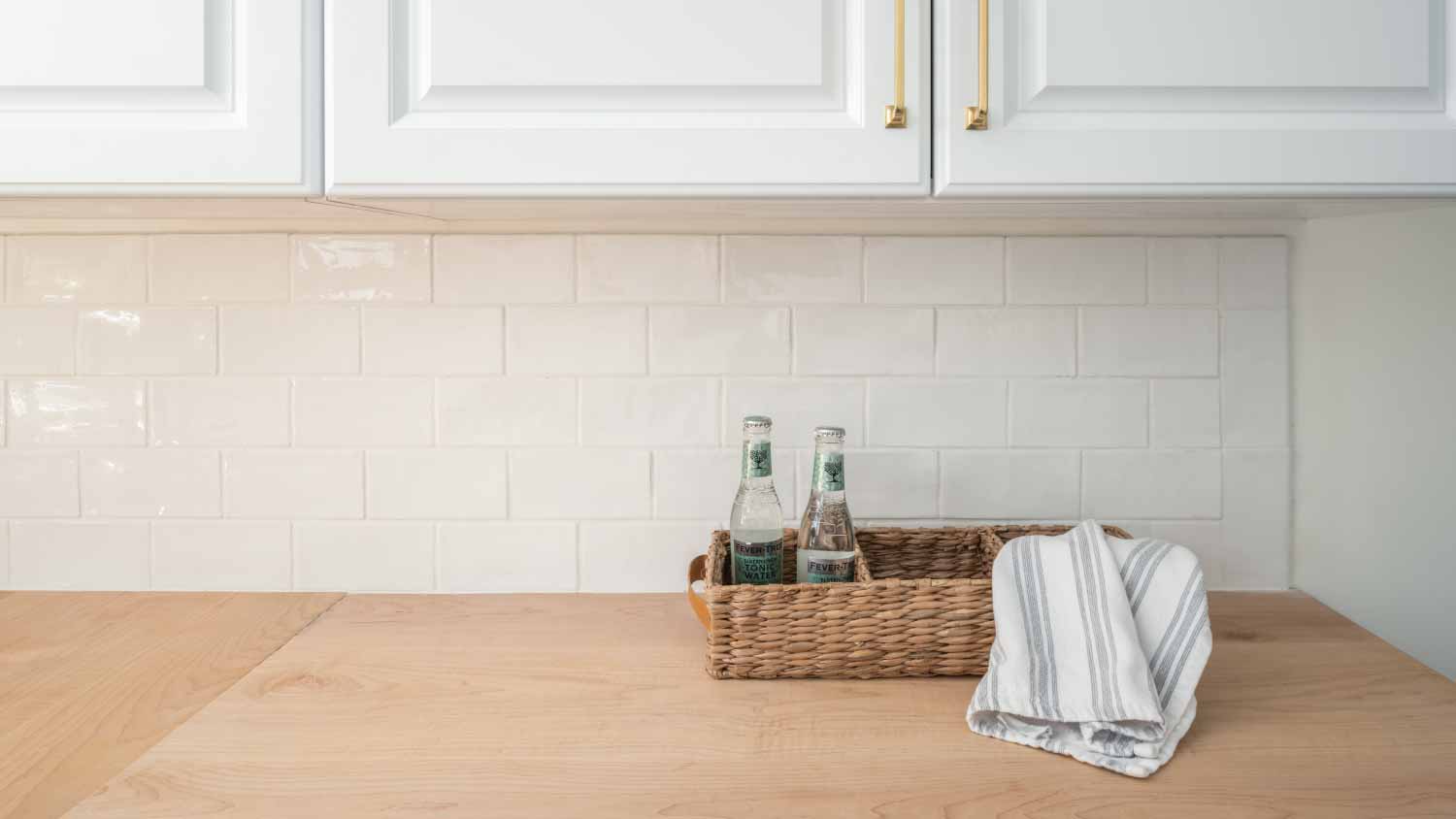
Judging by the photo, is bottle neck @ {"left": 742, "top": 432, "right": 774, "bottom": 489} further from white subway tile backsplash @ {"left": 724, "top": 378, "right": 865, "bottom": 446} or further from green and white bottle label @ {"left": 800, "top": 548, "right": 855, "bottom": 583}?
white subway tile backsplash @ {"left": 724, "top": 378, "right": 865, "bottom": 446}

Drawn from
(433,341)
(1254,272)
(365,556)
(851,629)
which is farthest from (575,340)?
(1254,272)

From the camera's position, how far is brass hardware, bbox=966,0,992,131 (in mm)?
884

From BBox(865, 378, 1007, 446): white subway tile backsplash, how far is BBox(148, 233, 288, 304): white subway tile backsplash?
2.60 feet

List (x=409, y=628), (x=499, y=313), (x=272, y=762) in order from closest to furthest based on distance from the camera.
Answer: (x=272, y=762) → (x=409, y=628) → (x=499, y=313)

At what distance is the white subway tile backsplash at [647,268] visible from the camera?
128cm

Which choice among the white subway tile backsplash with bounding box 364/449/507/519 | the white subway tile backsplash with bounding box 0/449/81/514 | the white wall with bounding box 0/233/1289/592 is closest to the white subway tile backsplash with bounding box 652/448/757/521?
the white wall with bounding box 0/233/1289/592

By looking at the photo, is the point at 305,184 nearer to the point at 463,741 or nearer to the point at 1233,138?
the point at 463,741

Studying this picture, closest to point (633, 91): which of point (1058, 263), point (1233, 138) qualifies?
point (1233, 138)

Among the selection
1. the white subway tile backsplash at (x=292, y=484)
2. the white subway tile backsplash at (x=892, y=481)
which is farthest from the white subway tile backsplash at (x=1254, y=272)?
the white subway tile backsplash at (x=292, y=484)

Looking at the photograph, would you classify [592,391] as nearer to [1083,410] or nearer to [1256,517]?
[1083,410]

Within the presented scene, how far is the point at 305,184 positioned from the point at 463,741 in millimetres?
527

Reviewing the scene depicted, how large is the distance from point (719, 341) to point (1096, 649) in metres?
0.60

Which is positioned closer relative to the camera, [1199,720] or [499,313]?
[1199,720]

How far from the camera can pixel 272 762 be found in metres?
0.83
